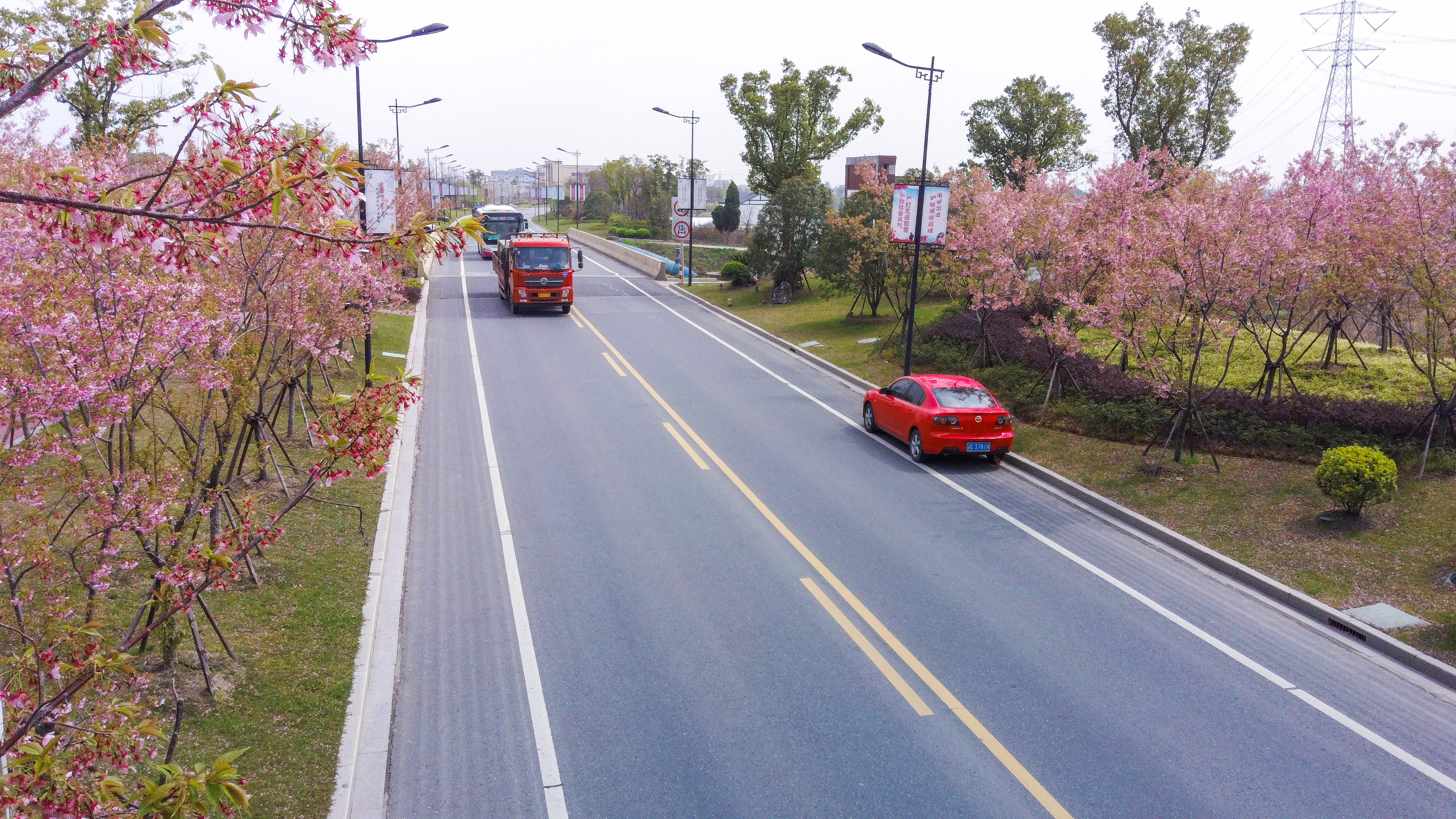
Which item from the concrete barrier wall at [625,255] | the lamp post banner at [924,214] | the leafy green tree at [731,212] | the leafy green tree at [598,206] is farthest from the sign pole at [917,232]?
Answer: the leafy green tree at [598,206]

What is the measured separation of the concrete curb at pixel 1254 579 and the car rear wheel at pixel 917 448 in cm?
155

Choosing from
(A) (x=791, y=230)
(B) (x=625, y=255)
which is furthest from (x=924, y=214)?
(B) (x=625, y=255)

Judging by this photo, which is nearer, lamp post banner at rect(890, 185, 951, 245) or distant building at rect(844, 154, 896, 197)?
lamp post banner at rect(890, 185, 951, 245)

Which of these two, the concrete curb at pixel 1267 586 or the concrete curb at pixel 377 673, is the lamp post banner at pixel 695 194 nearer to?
the concrete curb at pixel 1267 586

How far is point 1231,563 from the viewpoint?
1128cm

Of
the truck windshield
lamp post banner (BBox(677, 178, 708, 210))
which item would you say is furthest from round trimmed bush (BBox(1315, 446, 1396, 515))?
lamp post banner (BBox(677, 178, 708, 210))

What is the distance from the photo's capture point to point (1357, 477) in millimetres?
11859

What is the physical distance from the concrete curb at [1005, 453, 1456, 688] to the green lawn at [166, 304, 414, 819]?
32.0 feet

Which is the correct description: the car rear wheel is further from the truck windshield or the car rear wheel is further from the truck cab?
the truck windshield

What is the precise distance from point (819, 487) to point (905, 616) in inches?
182

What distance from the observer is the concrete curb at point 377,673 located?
6.55 m

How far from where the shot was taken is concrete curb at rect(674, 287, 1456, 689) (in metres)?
9.03

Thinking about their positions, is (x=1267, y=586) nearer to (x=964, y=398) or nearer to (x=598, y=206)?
(x=964, y=398)

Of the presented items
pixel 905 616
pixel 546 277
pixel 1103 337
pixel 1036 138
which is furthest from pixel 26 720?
pixel 1036 138
